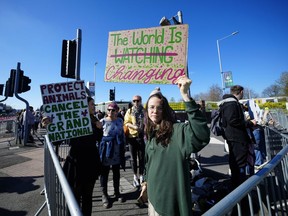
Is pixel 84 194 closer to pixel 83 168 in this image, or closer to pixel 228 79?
pixel 83 168

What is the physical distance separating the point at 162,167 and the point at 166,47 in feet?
6.10

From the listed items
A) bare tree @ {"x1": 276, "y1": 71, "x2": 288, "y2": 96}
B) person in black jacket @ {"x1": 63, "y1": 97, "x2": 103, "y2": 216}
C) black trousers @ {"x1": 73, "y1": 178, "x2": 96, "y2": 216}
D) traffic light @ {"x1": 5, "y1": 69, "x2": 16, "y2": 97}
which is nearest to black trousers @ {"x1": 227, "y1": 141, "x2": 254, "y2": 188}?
person in black jacket @ {"x1": 63, "y1": 97, "x2": 103, "y2": 216}

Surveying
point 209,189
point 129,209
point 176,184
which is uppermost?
point 176,184

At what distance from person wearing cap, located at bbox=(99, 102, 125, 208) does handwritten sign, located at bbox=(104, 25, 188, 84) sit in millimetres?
1131

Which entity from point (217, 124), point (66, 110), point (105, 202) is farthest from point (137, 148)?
point (66, 110)

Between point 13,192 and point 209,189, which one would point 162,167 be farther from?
point 13,192

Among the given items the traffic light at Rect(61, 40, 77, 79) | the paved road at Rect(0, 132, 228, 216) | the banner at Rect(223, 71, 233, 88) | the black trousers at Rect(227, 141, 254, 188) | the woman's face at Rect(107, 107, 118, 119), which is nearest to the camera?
the black trousers at Rect(227, 141, 254, 188)

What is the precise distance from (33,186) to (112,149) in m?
2.67

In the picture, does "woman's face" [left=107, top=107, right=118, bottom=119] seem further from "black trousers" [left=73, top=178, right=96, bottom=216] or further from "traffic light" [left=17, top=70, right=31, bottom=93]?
"traffic light" [left=17, top=70, right=31, bottom=93]

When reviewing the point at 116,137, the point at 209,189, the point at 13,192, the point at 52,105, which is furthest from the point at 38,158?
the point at 209,189

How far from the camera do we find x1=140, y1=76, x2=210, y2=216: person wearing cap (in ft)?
4.87

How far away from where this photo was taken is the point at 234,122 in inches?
128

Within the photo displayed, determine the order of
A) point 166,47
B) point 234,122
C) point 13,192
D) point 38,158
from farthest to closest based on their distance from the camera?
1. point 38,158
2. point 13,192
3. point 234,122
4. point 166,47

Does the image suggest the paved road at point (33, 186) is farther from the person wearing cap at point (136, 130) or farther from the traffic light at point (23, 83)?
the traffic light at point (23, 83)
